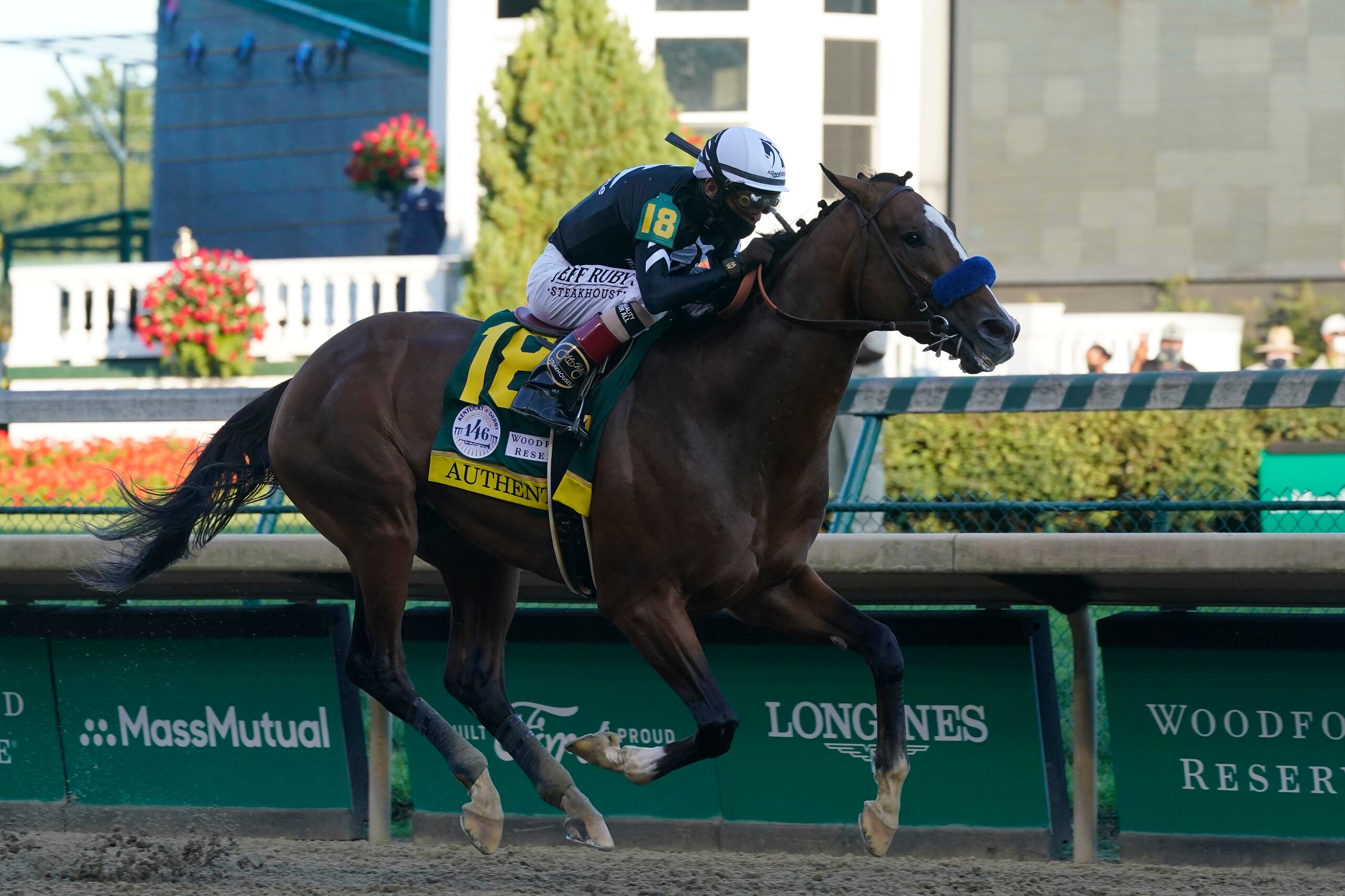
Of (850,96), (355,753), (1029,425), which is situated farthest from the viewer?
(850,96)

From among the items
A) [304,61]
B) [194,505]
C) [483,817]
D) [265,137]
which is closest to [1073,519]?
[483,817]

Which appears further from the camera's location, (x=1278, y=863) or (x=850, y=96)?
(x=850, y=96)

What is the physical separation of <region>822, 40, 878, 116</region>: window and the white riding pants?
922cm

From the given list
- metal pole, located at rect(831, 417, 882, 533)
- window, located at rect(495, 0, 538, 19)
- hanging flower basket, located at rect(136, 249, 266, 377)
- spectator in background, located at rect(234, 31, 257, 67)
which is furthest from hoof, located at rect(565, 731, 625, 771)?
spectator in background, located at rect(234, 31, 257, 67)

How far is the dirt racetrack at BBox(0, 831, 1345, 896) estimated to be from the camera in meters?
4.92

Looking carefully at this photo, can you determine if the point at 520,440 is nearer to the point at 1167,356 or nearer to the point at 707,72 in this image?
the point at 1167,356

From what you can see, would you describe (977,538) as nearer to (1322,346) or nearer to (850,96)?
(1322,346)

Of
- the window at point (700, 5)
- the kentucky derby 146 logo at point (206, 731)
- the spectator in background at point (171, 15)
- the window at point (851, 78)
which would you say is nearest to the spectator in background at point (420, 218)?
the window at point (700, 5)

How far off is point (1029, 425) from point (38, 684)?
15.3ft

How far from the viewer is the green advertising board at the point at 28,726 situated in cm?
616

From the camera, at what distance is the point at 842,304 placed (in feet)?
14.8

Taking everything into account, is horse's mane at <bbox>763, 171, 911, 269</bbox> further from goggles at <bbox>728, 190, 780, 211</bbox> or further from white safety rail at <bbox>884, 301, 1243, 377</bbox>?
white safety rail at <bbox>884, 301, 1243, 377</bbox>

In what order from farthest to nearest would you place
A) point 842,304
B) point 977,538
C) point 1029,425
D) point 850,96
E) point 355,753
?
1. point 850,96
2. point 1029,425
3. point 355,753
4. point 977,538
5. point 842,304

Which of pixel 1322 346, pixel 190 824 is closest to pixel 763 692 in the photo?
pixel 190 824
